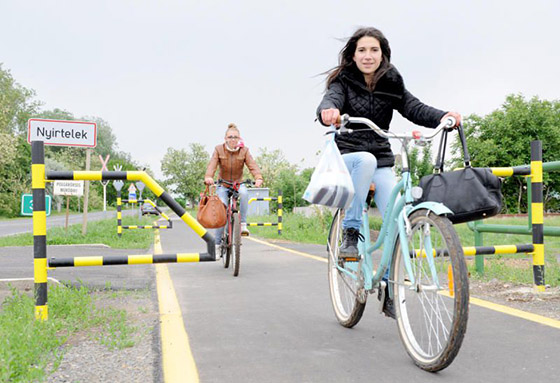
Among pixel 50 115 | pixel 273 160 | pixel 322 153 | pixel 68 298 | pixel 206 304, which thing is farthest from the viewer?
pixel 50 115

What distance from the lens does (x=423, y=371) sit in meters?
2.80

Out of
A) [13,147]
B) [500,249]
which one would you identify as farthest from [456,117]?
[13,147]

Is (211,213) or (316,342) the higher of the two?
(211,213)

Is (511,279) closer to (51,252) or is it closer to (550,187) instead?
(51,252)

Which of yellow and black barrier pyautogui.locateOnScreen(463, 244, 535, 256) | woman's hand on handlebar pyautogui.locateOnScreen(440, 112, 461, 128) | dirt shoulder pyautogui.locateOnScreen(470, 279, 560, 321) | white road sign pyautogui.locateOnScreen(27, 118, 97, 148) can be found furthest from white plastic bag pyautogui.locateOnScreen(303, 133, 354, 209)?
white road sign pyautogui.locateOnScreen(27, 118, 97, 148)

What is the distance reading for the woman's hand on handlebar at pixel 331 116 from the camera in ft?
10.3

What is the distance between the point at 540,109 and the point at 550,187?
26.9 ft

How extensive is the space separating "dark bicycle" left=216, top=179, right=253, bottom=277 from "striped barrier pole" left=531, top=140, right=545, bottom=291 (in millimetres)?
3441

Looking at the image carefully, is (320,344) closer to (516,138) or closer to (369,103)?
(369,103)

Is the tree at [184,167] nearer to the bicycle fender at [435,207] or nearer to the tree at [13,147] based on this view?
the tree at [13,147]

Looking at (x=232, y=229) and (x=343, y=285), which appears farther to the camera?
Answer: (x=232, y=229)

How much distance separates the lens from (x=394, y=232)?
313 cm

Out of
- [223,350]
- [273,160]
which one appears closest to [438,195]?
[223,350]

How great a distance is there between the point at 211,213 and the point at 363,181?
3496 mm
